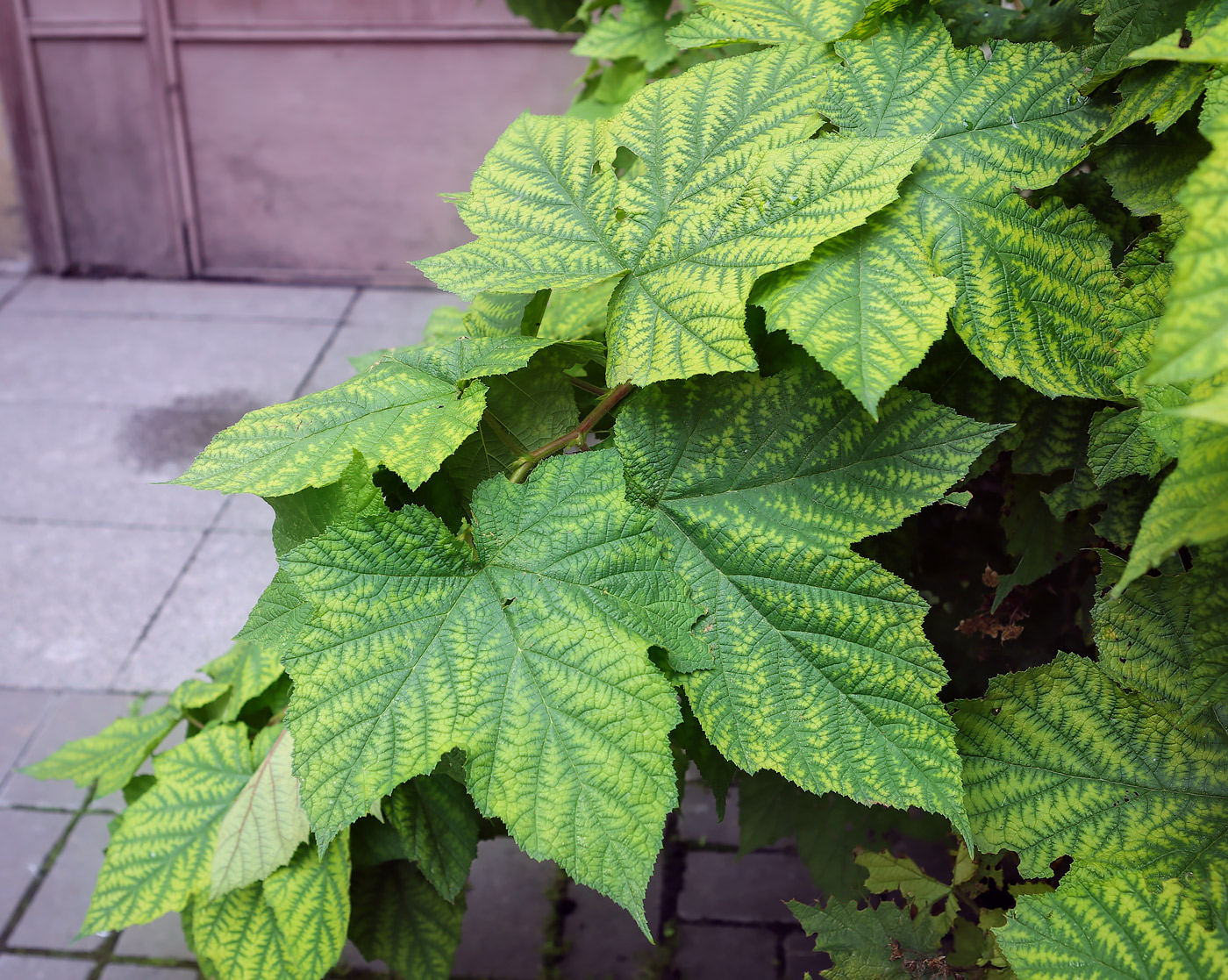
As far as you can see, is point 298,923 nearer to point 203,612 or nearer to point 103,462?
point 203,612

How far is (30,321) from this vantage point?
5367 millimetres

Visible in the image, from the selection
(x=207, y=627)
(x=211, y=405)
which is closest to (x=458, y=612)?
(x=207, y=627)

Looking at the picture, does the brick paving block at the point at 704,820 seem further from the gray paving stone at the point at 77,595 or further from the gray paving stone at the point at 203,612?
the gray paving stone at the point at 77,595

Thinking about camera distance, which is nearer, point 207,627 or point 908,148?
point 908,148

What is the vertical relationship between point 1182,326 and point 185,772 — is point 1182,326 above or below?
above

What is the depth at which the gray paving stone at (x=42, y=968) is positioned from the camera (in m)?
2.37

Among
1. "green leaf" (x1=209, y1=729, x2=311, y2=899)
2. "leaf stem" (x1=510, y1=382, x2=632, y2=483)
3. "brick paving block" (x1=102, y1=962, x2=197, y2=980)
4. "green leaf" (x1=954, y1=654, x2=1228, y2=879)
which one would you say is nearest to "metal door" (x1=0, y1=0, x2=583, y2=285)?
"brick paving block" (x1=102, y1=962, x2=197, y2=980)

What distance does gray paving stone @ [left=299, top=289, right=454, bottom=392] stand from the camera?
4.99 m

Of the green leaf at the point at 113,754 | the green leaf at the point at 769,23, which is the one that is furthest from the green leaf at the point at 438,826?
the green leaf at the point at 769,23

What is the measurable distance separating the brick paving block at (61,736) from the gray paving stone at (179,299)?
2.77 m

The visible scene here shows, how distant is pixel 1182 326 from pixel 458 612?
62cm

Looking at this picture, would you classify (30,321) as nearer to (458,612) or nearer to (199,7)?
(199,7)

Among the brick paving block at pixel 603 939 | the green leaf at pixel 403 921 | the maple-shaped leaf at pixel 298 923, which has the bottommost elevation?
the brick paving block at pixel 603 939

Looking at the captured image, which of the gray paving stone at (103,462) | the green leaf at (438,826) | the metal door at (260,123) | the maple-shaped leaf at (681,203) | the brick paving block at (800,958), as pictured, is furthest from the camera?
the metal door at (260,123)
